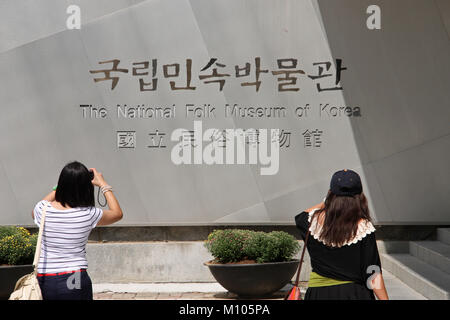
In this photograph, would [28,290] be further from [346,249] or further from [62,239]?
[346,249]

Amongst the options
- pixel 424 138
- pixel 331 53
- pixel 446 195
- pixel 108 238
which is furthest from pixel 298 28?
Answer: pixel 108 238

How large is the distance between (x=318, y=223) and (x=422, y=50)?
20.0ft

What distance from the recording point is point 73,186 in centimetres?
432

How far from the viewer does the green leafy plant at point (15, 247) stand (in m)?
8.22

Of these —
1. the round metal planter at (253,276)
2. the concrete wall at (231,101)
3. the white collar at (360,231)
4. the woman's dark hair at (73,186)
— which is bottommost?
the round metal planter at (253,276)

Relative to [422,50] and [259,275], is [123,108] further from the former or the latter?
[422,50]

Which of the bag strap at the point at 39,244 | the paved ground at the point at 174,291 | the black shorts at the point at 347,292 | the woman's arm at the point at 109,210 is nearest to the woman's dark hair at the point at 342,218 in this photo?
the black shorts at the point at 347,292

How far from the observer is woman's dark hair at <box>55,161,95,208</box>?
4301mm

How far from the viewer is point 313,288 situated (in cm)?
400

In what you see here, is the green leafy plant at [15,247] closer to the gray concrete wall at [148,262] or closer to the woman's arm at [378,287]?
the gray concrete wall at [148,262]

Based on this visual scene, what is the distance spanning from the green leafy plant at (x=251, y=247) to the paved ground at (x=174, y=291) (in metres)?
0.57

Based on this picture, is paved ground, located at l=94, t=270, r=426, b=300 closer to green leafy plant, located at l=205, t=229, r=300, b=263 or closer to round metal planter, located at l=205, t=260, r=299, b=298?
round metal planter, located at l=205, t=260, r=299, b=298

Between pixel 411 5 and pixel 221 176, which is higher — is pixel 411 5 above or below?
above

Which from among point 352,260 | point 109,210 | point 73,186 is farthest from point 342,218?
point 73,186
